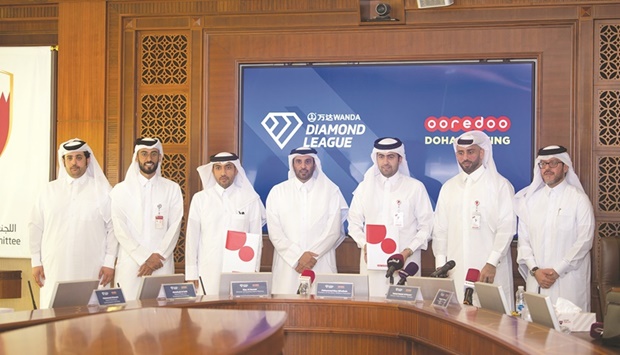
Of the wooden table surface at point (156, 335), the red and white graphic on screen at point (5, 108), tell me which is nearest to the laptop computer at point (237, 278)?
the wooden table surface at point (156, 335)

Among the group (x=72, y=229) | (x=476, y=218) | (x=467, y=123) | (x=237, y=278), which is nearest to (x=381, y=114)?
(x=467, y=123)

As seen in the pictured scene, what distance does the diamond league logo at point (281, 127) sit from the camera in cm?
770

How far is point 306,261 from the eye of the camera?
675cm

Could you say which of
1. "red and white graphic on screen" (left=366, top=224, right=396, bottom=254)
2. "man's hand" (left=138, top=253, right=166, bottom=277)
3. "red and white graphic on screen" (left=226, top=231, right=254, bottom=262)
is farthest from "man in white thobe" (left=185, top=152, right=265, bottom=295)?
"red and white graphic on screen" (left=366, top=224, right=396, bottom=254)

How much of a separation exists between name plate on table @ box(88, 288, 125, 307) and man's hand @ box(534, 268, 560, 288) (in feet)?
9.99

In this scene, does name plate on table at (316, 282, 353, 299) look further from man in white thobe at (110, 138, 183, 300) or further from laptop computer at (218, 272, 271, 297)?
man in white thobe at (110, 138, 183, 300)

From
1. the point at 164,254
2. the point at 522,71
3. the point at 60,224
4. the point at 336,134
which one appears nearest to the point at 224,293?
the point at 164,254

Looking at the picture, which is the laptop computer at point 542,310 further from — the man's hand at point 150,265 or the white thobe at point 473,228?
the man's hand at point 150,265

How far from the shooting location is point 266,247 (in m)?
7.57

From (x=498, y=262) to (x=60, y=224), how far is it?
10.9 feet

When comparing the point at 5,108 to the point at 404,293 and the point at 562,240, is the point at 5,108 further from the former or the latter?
the point at 562,240

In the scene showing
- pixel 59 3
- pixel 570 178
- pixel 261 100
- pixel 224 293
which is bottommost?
pixel 224 293

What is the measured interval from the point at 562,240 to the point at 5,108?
16.5 ft

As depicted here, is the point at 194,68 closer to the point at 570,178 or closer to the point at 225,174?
the point at 225,174
